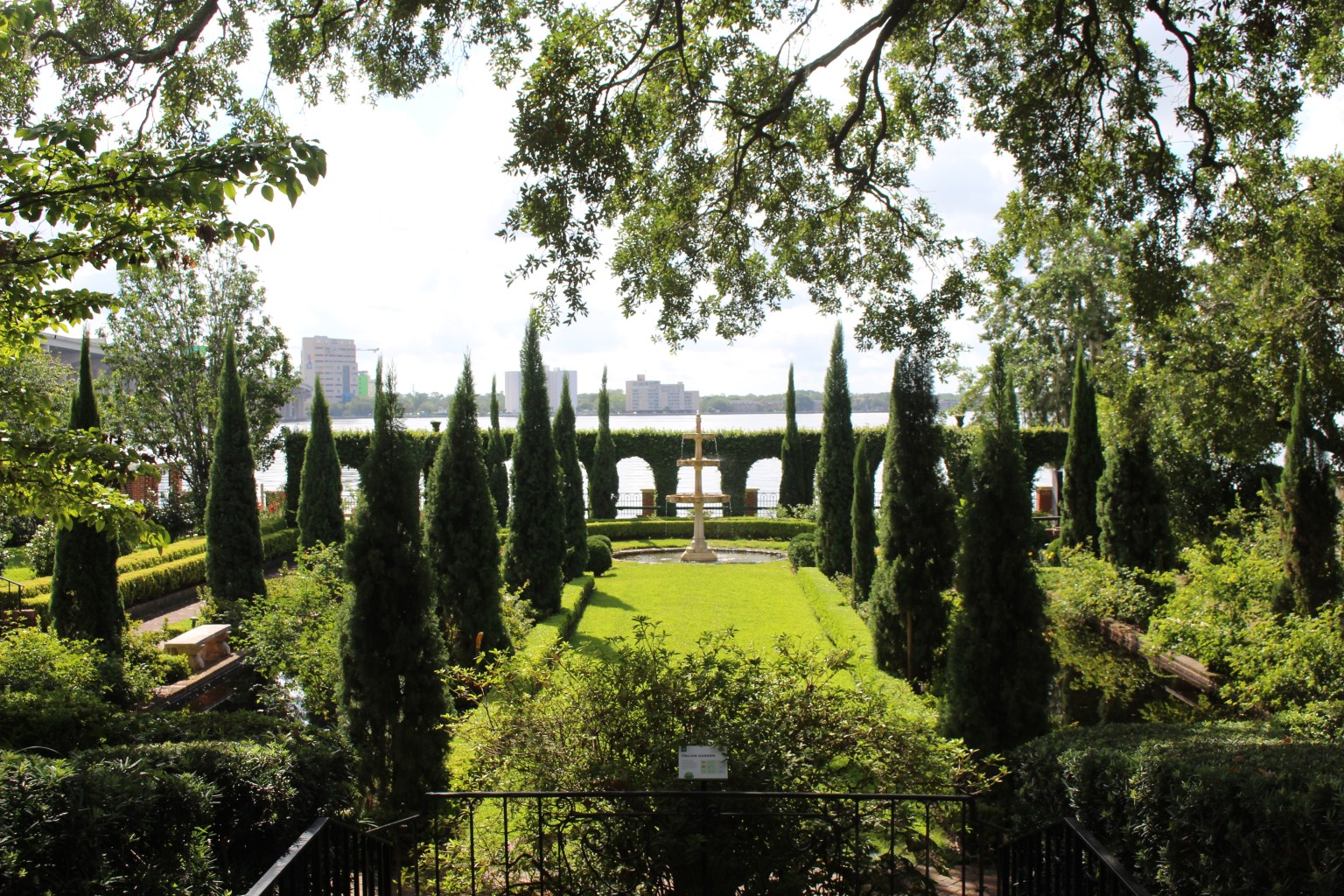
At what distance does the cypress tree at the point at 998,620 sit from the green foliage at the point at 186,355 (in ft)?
65.6

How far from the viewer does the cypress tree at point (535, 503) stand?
13.2 meters

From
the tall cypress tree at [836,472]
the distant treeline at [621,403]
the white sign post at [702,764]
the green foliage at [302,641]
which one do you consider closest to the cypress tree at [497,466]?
the distant treeline at [621,403]

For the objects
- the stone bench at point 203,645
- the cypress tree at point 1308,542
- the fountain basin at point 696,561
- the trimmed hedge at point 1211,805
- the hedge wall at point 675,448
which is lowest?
the fountain basin at point 696,561

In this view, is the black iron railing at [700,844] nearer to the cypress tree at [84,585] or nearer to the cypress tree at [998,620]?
the cypress tree at [998,620]

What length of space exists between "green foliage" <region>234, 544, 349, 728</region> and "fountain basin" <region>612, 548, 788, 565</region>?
432 inches

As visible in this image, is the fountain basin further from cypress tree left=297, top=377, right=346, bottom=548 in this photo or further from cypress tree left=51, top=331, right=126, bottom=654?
cypress tree left=51, top=331, right=126, bottom=654

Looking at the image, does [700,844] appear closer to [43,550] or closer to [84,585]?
[84,585]

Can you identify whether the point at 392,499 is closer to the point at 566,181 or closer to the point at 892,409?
the point at 566,181

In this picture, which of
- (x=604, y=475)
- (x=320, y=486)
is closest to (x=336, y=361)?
(x=604, y=475)

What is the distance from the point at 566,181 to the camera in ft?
22.8

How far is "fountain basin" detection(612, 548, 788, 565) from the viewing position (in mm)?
20234

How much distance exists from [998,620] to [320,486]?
54.3 feet

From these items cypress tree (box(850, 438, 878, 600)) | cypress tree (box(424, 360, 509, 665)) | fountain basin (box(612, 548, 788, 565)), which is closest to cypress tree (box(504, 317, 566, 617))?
cypress tree (box(424, 360, 509, 665))

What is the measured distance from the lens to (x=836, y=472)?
17.2 metres
